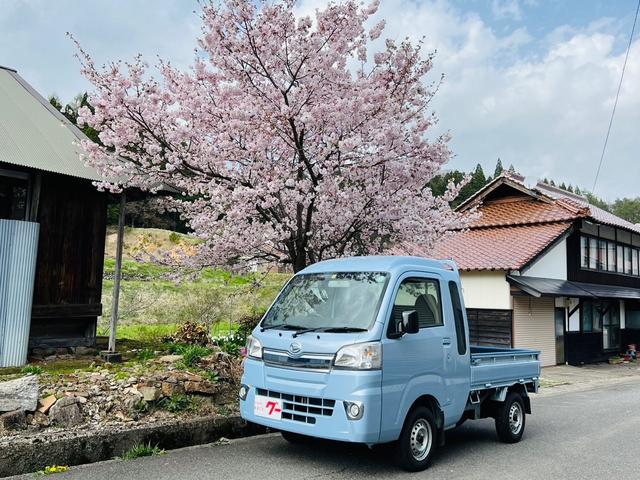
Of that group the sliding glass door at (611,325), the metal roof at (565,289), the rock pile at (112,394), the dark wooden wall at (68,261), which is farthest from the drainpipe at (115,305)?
the sliding glass door at (611,325)

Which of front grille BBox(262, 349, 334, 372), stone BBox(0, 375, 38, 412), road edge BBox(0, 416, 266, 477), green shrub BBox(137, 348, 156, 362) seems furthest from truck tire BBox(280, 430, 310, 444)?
green shrub BBox(137, 348, 156, 362)

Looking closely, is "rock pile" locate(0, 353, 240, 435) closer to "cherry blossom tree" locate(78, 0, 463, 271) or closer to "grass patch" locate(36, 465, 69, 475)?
"grass patch" locate(36, 465, 69, 475)

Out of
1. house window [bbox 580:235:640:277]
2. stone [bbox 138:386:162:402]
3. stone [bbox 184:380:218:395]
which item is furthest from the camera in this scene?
house window [bbox 580:235:640:277]

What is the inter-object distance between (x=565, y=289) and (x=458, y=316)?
15.0 meters

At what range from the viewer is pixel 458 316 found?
6613 millimetres

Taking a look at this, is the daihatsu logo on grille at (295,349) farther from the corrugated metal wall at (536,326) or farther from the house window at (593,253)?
the house window at (593,253)

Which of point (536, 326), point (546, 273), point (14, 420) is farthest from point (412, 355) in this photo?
point (546, 273)

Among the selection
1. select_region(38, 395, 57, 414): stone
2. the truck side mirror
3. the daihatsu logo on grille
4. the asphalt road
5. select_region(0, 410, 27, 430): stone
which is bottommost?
the asphalt road

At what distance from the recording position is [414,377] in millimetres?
5684

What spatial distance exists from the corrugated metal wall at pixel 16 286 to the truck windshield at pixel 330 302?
Result: 427 cm

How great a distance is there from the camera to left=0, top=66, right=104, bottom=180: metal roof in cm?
854

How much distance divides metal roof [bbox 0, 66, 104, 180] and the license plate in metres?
5.24

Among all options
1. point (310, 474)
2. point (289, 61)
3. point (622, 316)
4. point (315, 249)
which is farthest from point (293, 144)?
point (622, 316)

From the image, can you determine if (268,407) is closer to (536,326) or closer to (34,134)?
(34,134)
